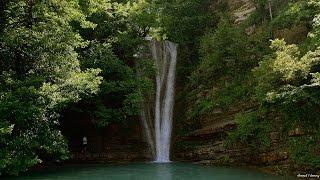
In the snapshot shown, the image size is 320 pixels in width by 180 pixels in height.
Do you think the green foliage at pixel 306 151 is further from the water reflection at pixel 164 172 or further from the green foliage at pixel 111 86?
the green foliage at pixel 111 86

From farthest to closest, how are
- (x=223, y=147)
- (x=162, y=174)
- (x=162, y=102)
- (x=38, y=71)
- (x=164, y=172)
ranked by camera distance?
(x=162, y=102), (x=223, y=147), (x=38, y=71), (x=164, y=172), (x=162, y=174)

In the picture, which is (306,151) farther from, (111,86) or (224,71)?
(111,86)

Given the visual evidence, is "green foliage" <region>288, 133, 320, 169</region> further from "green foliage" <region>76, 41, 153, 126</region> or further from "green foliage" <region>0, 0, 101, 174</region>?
"green foliage" <region>76, 41, 153, 126</region>

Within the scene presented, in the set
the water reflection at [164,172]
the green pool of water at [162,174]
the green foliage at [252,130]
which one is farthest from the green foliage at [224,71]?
the water reflection at [164,172]

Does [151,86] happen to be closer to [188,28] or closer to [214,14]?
[188,28]

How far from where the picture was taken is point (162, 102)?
22.9 m

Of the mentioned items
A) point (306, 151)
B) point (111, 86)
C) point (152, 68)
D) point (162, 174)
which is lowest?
point (162, 174)

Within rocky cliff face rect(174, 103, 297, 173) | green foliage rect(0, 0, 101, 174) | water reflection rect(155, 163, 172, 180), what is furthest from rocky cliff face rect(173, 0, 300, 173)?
green foliage rect(0, 0, 101, 174)

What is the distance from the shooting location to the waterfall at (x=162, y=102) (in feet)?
71.3

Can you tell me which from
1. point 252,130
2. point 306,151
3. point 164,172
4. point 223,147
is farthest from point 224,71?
point 306,151

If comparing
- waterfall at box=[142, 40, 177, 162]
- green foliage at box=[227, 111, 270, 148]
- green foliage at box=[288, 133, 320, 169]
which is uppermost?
waterfall at box=[142, 40, 177, 162]

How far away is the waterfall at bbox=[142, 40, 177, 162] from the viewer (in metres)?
21.7

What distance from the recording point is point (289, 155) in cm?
1482

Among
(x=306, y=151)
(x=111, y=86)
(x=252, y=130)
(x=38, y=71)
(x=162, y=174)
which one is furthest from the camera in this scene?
(x=111, y=86)
